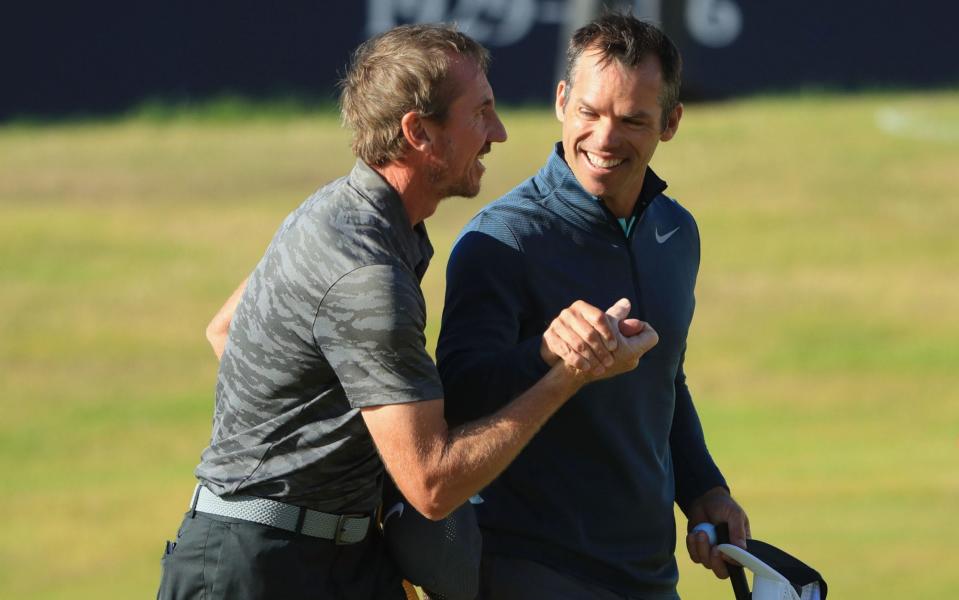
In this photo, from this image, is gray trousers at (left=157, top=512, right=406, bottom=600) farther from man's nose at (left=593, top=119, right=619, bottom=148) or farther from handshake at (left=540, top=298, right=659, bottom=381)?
man's nose at (left=593, top=119, right=619, bottom=148)

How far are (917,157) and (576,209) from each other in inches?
535

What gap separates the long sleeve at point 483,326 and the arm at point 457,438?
0.24m

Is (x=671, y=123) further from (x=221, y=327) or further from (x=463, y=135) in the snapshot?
(x=221, y=327)

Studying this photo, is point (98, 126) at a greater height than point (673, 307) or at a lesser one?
lesser

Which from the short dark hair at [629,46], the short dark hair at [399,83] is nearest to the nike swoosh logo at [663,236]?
the short dark hair at [629,46]

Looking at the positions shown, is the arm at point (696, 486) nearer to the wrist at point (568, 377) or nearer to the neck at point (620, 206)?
the neck at point (620, 206)

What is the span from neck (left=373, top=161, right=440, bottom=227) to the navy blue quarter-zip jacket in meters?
0.27

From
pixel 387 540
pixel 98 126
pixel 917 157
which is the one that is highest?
pixel 387 540

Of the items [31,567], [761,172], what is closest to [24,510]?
[31,567]

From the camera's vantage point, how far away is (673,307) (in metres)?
4.01

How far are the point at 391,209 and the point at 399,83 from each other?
10.1 inches

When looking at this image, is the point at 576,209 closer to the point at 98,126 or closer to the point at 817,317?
the point at 817,317

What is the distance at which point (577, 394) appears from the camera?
12.5ft

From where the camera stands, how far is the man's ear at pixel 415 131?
3457mm
